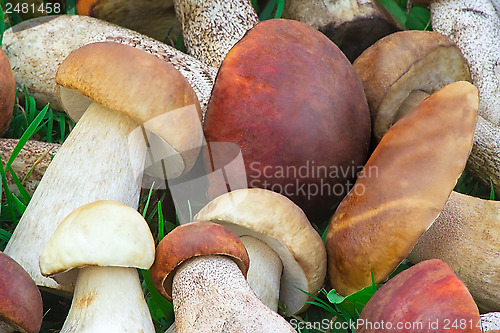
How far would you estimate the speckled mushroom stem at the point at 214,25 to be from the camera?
227cm

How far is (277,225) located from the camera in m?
1.49

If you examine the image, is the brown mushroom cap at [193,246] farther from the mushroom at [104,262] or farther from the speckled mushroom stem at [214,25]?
the speckled mushroom stem at [214,25]

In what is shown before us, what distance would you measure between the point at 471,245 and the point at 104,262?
107cm

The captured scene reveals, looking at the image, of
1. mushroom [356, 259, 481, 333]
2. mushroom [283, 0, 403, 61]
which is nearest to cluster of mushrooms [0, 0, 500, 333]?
mushroom [356, 259, 481, 333]

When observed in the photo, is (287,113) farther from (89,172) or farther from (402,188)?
(89,172)

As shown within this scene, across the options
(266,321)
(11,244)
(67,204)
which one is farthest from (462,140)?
(11,244)

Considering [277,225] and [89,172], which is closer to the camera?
[277,225]

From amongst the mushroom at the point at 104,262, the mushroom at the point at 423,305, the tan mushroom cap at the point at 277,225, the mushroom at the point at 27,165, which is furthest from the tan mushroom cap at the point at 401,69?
the mushroom at the point at 27,165

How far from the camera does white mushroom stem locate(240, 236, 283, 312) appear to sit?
1562mm

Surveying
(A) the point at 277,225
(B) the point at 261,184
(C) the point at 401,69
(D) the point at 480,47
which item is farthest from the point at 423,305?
(D) the point at 480,47

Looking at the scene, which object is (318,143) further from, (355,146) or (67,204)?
(67,204)

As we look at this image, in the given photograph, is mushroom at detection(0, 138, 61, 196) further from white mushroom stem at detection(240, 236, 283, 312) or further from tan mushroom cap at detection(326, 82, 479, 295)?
tan mushroom cap at detection(326, 82, 479, 295)

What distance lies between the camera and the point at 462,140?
1.41 metres

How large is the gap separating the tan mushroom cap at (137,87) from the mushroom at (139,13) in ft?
2.60
